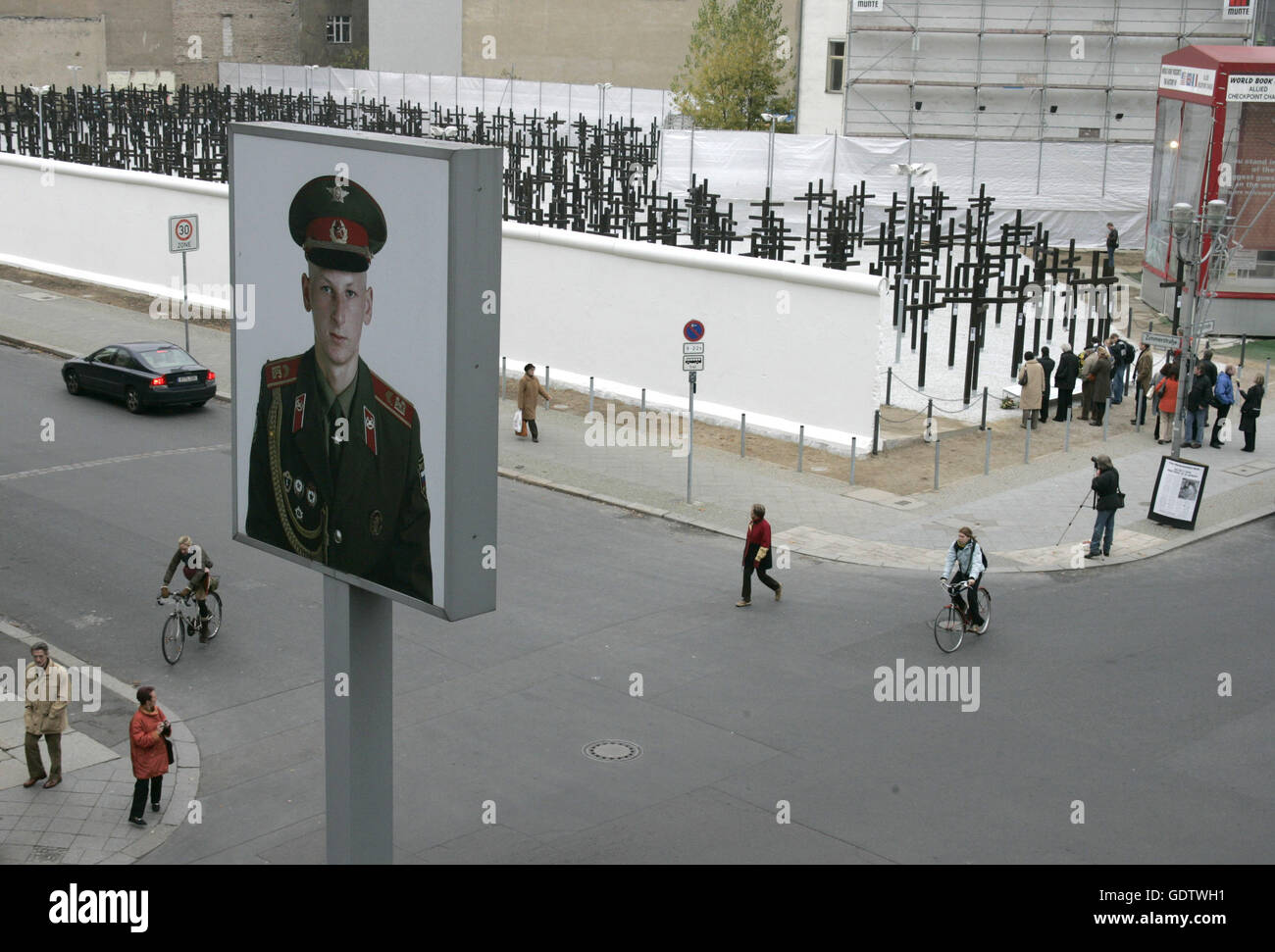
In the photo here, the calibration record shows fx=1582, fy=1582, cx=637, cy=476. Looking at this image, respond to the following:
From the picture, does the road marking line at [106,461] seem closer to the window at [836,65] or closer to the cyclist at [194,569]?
the cyclist at [194,569]

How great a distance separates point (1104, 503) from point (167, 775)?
12557 millimetres

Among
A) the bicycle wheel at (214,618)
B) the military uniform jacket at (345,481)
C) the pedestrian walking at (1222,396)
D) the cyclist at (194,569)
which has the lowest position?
the bicycle wheel at (214,618)

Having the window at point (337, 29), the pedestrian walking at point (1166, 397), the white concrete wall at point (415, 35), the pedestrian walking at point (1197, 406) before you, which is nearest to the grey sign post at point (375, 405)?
the pedestrian walking at point (1197, 406)

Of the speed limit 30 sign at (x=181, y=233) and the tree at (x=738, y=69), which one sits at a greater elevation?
the tree at (x=738, y=69)

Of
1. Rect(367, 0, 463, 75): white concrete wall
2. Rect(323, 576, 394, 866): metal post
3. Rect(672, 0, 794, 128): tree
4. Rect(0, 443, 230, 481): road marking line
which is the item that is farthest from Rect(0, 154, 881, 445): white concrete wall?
Rect(367, 0, 463, 75): white concrete wall

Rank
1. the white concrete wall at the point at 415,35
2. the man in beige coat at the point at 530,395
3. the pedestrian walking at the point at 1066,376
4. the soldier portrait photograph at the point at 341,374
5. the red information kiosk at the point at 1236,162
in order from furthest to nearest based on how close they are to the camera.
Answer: the white concrete wall at the point at 415,35, the red information kiosk at the point at 1236,162, the pedestrian walking at the point at 1066,376, the man in beige coat at the point at 530,395, the soldier portrait photograph at the point at 341,374

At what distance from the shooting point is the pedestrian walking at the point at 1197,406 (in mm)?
26562

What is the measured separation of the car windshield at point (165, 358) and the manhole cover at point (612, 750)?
16.1 meters

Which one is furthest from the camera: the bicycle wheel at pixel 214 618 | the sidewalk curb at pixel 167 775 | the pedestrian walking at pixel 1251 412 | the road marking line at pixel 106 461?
the pedestrian walking at pixel 1251 412

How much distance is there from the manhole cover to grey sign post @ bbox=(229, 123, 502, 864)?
3890mm

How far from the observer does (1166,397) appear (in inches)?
1064

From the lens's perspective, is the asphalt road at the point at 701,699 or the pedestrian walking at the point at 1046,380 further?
the pedestrian walking at the point at 1046,380

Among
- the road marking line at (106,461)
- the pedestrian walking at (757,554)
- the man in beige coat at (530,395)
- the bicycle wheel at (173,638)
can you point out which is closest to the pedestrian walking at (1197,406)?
the pedestrian walking at (757,554)

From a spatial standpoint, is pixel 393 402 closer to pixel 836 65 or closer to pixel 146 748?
pixel 146 748
